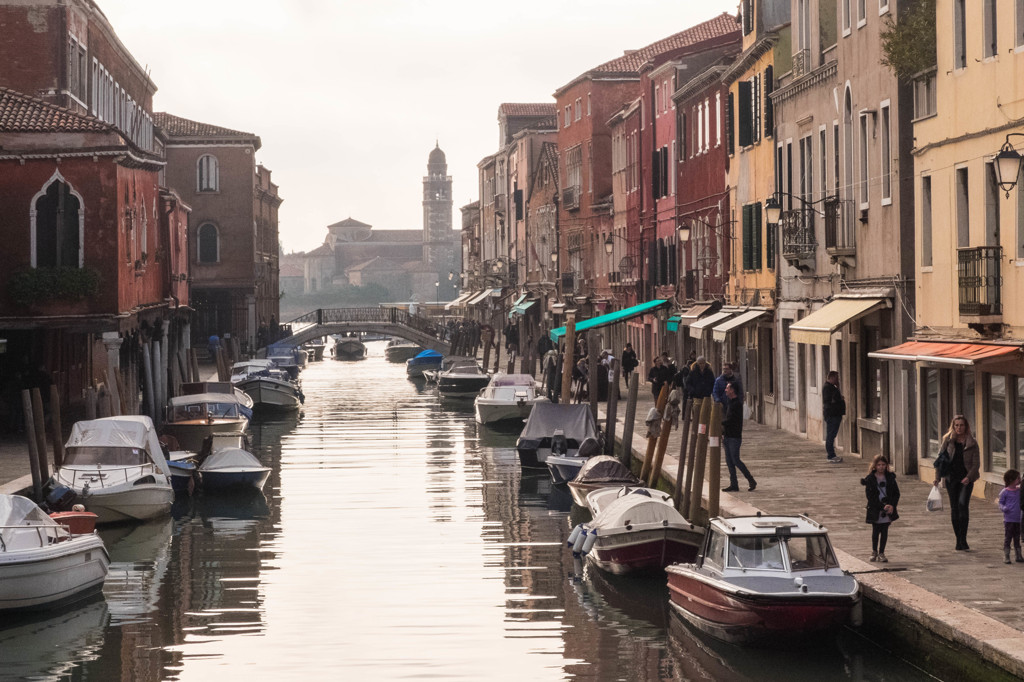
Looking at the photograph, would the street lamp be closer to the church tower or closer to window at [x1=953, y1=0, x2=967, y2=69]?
window at [x1=953, y1=0, x2=967, y2=69]

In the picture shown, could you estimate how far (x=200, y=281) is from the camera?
6925cm

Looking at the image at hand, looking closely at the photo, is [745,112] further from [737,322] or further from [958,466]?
[958,466]

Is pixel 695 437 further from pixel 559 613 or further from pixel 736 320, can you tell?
pixel 736 320

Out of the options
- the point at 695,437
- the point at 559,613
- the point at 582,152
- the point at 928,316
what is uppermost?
the point at 582,152

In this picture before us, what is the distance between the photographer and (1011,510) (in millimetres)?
14633

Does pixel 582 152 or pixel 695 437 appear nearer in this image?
pixel 695 437

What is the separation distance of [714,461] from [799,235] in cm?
876

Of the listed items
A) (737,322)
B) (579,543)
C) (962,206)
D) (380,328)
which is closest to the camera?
(962,206)

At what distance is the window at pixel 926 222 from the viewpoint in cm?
2111

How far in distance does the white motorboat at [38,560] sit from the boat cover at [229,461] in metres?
9.72

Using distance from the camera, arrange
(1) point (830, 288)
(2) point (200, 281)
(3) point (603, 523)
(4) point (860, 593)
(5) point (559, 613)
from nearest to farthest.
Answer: (4) point (860, 593)
(5) point (559, 613)
(3) point (603, 523)
(1) point (830, 288)
(2) point (200, 281)

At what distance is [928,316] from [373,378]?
51.4 metres

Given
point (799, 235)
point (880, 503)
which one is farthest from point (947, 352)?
point (799, 235)

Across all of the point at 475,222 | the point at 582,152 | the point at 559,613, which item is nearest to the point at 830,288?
the point at 559,613
